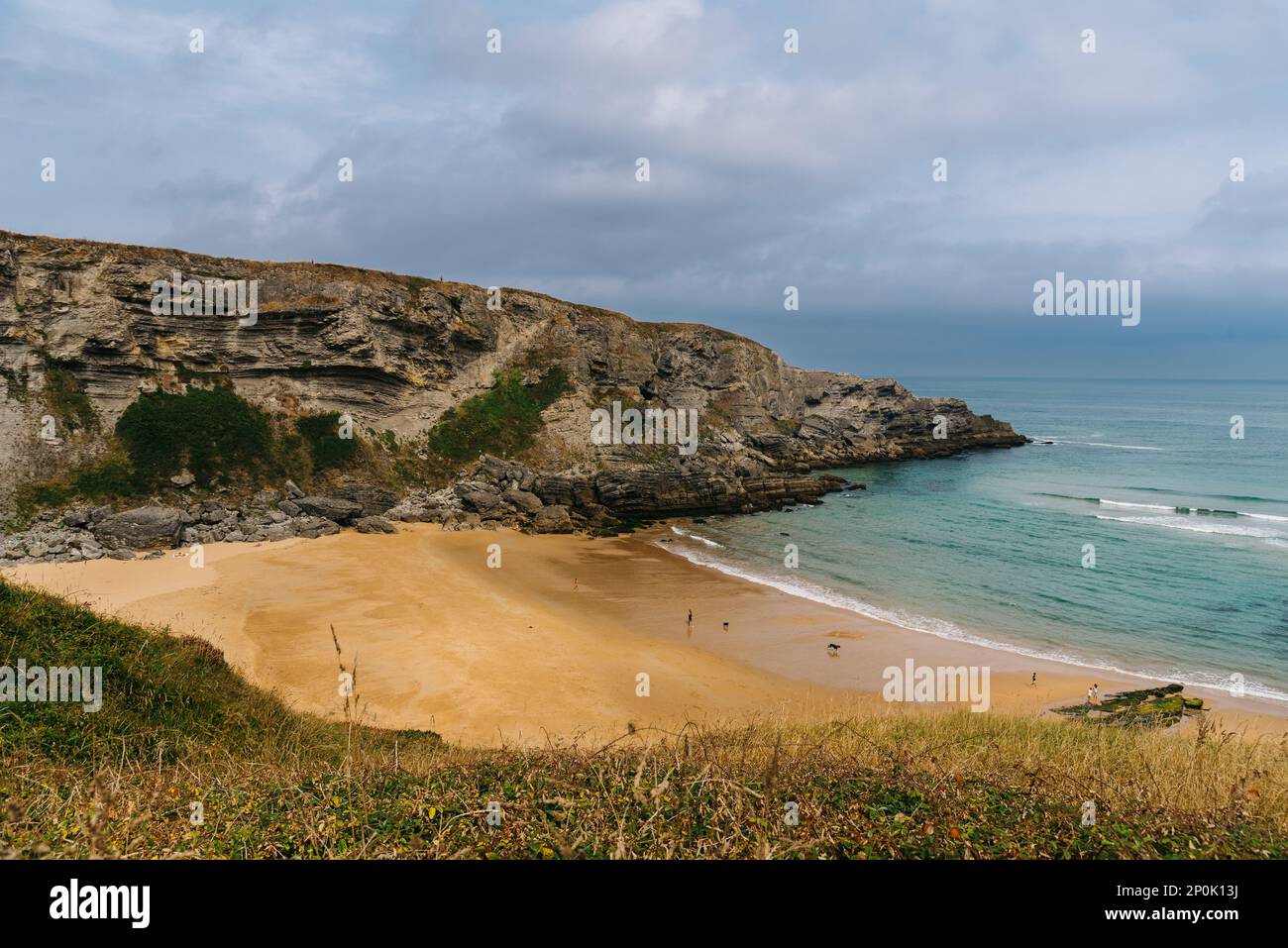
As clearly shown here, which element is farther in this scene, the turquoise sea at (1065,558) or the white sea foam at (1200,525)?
the white sea foam at (1200,525)

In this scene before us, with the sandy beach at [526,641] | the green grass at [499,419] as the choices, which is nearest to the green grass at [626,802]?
the sandy beach at [526,641]

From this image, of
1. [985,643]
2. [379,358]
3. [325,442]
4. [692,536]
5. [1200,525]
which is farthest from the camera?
[379,358]

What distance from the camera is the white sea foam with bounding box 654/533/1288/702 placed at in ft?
68.2

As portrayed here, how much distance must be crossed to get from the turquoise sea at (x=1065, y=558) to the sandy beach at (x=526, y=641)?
289cm

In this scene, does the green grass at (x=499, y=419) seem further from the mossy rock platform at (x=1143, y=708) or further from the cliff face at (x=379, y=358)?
the mossy rock platform at (x=1143, y=708)

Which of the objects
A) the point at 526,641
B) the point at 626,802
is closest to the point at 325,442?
the point at 526,641

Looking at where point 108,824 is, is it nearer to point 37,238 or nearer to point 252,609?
point 252,609

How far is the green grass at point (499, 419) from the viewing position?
48250 mm

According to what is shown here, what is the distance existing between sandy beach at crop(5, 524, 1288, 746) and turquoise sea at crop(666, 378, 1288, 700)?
2887 mm

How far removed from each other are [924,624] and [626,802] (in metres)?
24.9

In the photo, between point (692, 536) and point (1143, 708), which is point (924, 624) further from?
point (692, 536)

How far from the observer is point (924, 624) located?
26.3 m

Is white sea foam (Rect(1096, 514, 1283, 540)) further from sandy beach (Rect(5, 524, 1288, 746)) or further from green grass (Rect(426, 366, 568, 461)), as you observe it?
green grass (Rect(426, 366, 568, 461))

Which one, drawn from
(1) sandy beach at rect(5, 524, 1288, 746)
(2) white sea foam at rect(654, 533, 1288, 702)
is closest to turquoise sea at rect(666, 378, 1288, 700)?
(2) white sea foam at rect(654, 533, 1288, 702)
